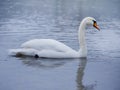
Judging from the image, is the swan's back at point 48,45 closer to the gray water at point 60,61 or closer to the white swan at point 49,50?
the white swan at point 49,50

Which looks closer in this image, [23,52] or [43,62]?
[43,62]

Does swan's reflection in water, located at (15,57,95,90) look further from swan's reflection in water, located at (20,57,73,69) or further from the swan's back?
the swan's back

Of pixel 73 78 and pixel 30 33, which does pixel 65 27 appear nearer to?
pixel 30 33

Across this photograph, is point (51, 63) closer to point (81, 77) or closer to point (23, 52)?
point (23, 52)

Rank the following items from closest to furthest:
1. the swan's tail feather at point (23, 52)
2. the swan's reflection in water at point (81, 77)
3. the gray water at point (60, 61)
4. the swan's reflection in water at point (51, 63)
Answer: the swan's reflection in water at point (81, 77) → the gray water at point (60, 61) → the swan's reflection in water at point (51, 63) → the swan's tail feather at point (23, 52)

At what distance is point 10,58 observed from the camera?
35.6 feet

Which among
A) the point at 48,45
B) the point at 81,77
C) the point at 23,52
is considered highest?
the point at 48,45

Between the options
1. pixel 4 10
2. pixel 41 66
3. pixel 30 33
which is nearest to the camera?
pixel 41 66

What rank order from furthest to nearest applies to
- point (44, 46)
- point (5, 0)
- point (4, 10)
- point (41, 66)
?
point (5, 0) < point (4, 10) < point (44, 46) < point (41, 66)

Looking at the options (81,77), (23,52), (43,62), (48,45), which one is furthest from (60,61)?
(81,77)

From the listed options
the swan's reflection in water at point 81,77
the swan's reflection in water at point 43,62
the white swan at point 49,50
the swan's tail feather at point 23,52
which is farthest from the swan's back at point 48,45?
the swan's reflection in water at point 81,77

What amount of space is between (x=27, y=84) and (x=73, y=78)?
112 centimetres

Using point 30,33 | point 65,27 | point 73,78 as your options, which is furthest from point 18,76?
point 65,27

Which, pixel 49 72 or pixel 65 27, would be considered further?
pixel 65 27
